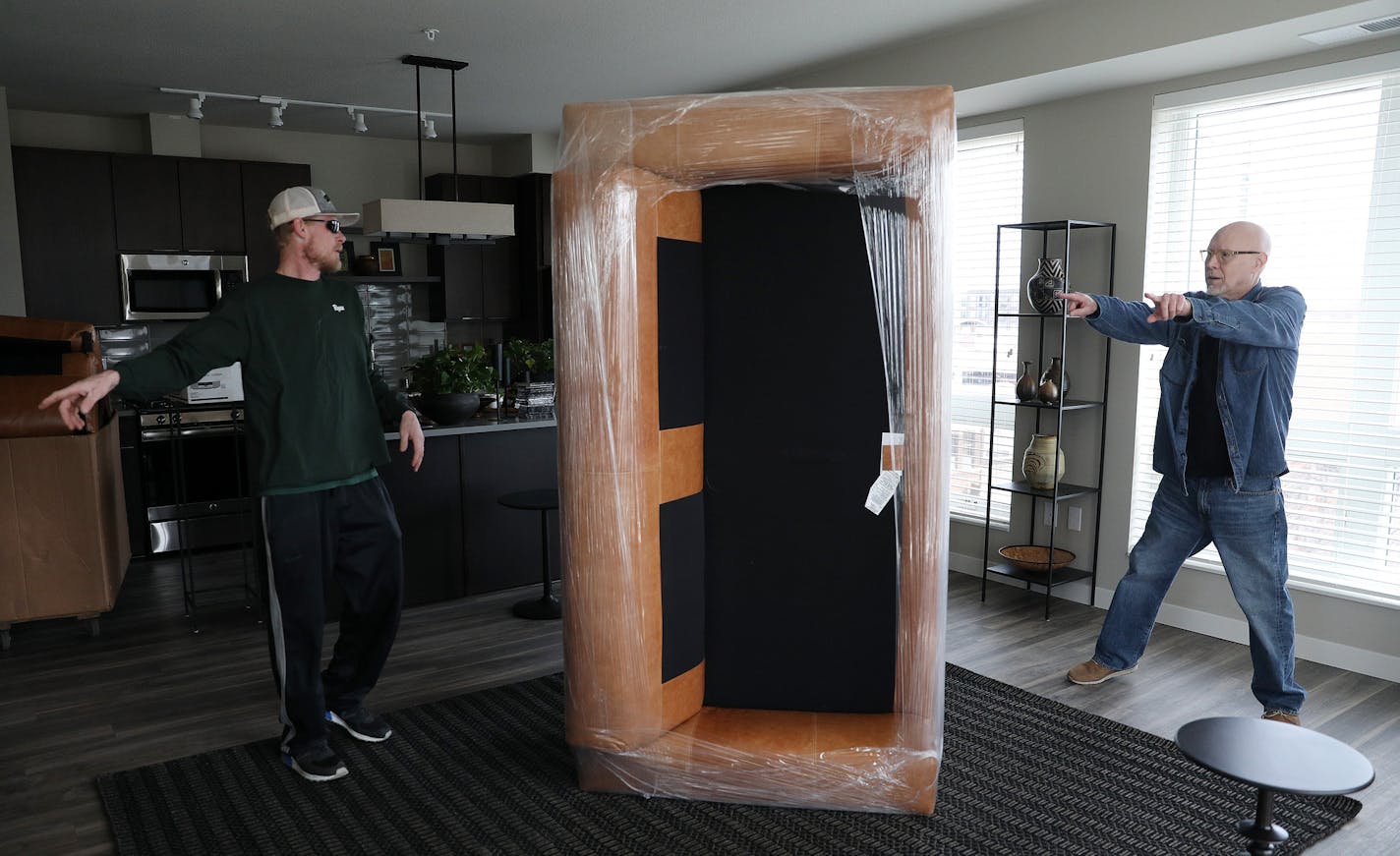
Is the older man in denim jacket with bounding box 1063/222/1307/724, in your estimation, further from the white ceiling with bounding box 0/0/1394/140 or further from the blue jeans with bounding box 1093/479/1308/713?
the white ceiling with bounding box 0/0/1394/140

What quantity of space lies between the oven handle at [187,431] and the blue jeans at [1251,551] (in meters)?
4.42

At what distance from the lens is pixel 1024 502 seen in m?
4.45

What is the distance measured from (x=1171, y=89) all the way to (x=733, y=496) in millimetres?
2599

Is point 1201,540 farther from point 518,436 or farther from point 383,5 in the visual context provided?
point 383,5

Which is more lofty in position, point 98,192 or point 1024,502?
point 98,192

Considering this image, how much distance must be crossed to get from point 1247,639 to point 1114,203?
1.81 meters

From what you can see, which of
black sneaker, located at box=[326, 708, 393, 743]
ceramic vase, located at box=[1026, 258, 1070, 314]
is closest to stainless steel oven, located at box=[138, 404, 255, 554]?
black sneaker, located at box=[326, 708, 393, 743]

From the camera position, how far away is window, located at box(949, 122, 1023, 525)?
4.46 metres

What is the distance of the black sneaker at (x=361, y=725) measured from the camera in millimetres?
2830

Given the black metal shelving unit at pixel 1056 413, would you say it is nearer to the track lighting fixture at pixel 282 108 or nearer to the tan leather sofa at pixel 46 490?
the track lighting fixture at pixel 282 108

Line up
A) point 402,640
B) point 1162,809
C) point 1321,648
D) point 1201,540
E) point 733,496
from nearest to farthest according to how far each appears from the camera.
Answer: point 1162,809, point 733,496, point 1201,540, point 1321,648, point 402,640

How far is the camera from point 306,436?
8.25 ft

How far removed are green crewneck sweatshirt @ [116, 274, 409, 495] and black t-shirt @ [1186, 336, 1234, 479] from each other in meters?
2.46

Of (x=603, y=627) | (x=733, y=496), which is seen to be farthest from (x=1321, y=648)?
(x=603, y=627)
